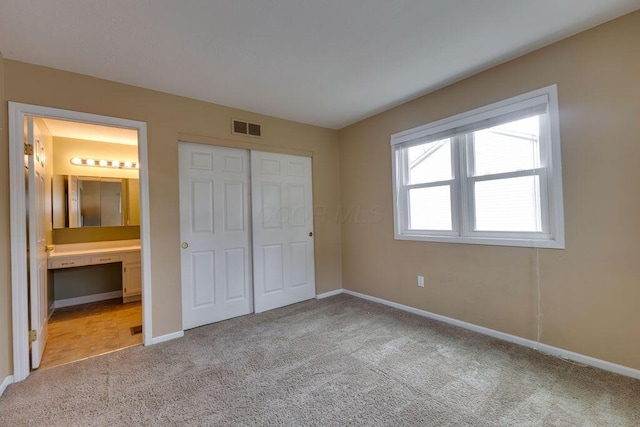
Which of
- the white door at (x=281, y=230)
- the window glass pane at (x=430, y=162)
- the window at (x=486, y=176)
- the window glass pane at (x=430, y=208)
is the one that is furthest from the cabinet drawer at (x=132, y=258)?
the window glass pane at (x=430, y=162)

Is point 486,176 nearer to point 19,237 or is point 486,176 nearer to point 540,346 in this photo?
point 540,346

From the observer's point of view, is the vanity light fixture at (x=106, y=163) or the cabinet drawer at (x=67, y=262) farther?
the vanity light fixture at (x=106, y=163)

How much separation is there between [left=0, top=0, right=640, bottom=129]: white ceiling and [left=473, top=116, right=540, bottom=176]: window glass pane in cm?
60

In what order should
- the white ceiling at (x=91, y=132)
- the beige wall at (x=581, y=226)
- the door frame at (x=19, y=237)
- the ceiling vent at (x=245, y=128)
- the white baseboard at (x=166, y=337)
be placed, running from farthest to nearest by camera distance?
the white ceiling at (x=91, y=132), the ceiling vent at (x=245, y=128), the white baseboard at (x=166, y=337), the door frame at (x=19, y=237), the beige wall at (x=581, y=226)

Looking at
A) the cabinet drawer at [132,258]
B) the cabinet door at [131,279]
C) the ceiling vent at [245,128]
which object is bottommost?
the cabinet door at [131,279]

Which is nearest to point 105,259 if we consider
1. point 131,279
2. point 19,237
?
point 131,279

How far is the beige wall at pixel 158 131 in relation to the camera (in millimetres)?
2182

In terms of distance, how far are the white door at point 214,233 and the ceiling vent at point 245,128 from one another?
23cm

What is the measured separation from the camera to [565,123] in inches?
86.5

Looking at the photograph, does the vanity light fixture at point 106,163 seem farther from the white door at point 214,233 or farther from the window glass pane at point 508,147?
the window glass pane at point 508,147

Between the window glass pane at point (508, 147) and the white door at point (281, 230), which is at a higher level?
the window glass pane at point (508, 147)

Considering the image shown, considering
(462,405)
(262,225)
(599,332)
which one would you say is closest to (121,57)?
(262,225)

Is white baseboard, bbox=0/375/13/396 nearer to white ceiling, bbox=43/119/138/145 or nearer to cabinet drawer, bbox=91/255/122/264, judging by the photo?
cabinet drawer, bbox=91/255/122/264

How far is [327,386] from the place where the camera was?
1970mm
